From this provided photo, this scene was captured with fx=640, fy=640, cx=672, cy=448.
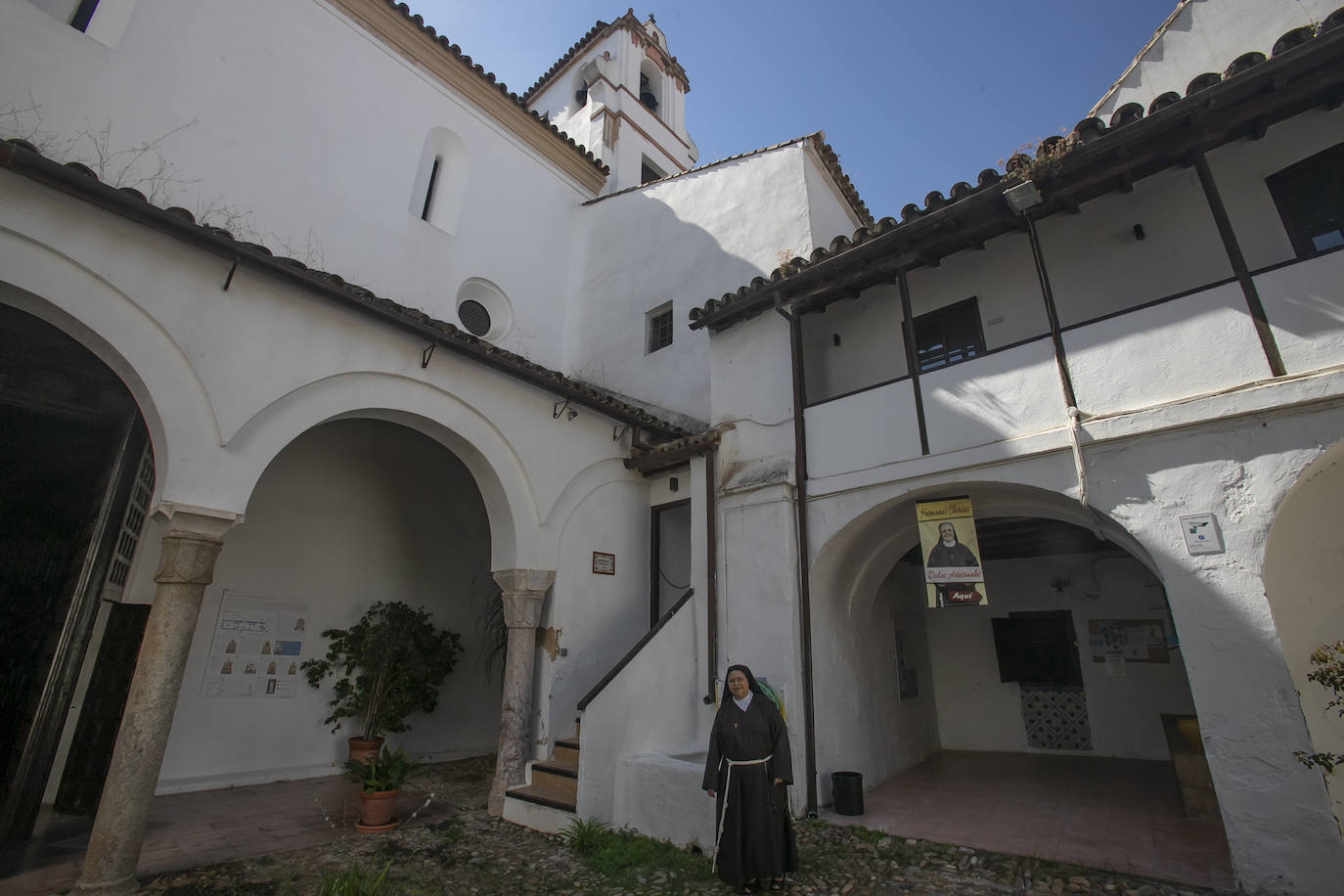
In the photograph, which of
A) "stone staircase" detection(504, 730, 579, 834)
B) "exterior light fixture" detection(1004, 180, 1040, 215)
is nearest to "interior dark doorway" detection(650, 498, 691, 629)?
"stone staircase" detection(504, 730, 579, 834)

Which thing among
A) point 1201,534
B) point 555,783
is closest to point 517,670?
point 555,783

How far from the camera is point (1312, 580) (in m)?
4.98

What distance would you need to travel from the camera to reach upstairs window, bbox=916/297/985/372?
284 inches

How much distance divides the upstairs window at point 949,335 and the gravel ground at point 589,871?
4709 millimetres

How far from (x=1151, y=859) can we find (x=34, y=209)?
31.2 feet

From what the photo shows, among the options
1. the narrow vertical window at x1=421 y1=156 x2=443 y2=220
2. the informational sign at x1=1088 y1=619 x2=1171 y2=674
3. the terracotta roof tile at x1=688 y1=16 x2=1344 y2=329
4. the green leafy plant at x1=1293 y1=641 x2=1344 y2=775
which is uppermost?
the narrow vertical window at x1=421 y1=156 x2=443 y2=220

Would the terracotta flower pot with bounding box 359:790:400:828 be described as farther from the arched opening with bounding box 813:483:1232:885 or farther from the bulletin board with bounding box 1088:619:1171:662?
the bulletin board with bounding box 1088:619:1171:662

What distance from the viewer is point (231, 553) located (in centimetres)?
823

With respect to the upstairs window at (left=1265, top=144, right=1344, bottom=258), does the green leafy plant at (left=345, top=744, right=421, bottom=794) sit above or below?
below

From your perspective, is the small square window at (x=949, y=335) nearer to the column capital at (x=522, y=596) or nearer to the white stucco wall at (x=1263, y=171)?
the white stucco wall at (x=1263, y=171)

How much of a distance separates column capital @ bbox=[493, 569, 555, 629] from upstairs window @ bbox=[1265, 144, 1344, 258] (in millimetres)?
7866

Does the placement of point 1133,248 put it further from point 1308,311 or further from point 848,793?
point 848,793

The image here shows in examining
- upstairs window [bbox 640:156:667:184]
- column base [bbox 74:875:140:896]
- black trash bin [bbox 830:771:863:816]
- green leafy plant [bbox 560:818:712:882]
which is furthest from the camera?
upstairs window [bbox 640:156:667:184]

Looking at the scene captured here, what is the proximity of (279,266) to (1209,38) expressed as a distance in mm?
10204
